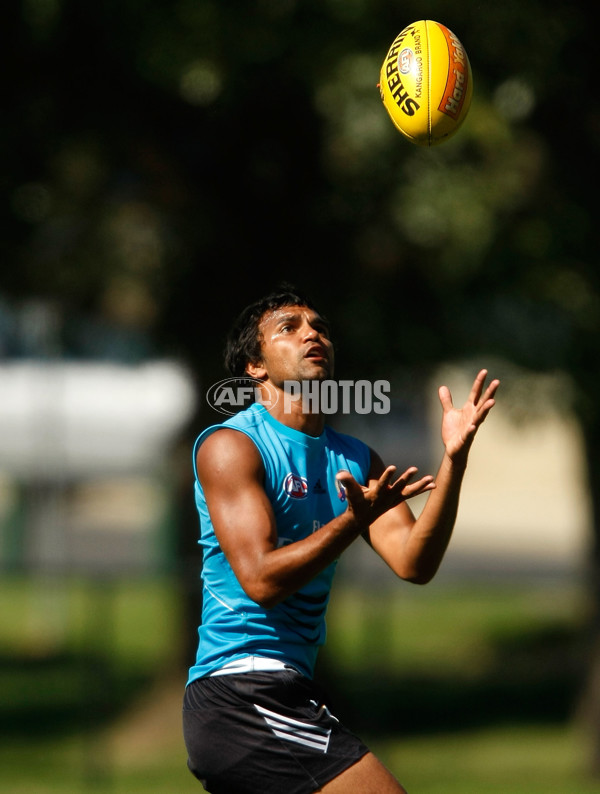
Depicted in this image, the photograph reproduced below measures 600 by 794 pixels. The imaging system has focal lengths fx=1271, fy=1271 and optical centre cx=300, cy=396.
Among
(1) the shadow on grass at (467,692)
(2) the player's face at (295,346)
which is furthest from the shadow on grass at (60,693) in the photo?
(2) the player's face at (295,346)

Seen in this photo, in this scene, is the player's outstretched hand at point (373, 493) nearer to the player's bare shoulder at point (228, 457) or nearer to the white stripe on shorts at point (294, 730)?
the player's bare shoulder at point (228, 457)

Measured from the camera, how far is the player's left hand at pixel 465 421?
422cm

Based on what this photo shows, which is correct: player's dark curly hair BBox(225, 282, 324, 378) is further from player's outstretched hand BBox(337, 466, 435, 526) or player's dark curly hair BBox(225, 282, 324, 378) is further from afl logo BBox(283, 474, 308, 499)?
player's outstretched hand BBox(337, 466, 435, 526)

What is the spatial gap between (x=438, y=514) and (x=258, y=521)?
0.67m

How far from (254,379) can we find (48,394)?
94.4 feet

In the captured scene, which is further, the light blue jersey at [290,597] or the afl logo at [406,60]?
the afl logo at [406,60]

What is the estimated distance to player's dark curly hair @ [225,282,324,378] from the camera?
465cm

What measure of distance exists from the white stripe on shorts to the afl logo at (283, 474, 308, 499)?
713 mm

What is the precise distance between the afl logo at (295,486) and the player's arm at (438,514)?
412mm

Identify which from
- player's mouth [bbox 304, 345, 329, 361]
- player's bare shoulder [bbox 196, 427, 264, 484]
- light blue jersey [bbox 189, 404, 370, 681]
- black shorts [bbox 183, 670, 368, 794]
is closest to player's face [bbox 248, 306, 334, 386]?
player's mouth [bbox 304, 345, 329, 361]

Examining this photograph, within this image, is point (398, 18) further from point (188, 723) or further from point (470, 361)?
point (188, 723)

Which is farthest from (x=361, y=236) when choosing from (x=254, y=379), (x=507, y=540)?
(x=507, y=540)

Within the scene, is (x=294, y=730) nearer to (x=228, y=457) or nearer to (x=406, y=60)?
(x=228, y=457)

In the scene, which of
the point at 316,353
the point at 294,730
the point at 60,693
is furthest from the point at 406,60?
the point at 60,693
